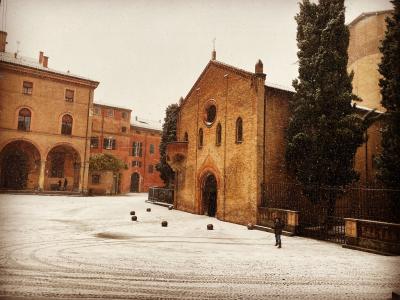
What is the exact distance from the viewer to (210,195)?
20812 mm

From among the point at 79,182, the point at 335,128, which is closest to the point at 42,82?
the point at 79,182

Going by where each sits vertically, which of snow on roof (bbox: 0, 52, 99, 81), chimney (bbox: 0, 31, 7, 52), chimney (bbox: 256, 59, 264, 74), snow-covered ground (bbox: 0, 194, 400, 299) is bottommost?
snow-covered ground (bbox: 0, 194, 400, 299)

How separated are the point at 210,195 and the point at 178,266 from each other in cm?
1274

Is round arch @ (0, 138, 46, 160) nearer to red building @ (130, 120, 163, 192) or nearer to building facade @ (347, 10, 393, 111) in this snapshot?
red building @ (130, 120, 163, 192)

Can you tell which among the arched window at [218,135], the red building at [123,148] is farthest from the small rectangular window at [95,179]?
the arched window at [218,135]

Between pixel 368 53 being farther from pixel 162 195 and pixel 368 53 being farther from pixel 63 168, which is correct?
pixel 63 168

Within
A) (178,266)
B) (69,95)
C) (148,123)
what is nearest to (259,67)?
(178,266)

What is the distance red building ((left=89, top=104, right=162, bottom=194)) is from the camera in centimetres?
4001

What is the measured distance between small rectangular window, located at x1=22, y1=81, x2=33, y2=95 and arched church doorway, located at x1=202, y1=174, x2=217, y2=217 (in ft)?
75.2

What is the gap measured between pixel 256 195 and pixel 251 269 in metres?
8.07

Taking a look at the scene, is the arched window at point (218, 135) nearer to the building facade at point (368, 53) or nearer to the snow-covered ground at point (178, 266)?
the snow-covered ground at point (178, 266)

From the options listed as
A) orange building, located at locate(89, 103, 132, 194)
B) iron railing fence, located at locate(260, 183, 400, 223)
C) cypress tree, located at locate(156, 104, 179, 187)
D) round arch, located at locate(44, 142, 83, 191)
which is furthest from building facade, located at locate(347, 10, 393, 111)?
round arch, located at locate(44, 142, 83, 191)

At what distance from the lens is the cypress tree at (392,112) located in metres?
13.6

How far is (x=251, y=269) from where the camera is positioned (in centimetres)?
805
